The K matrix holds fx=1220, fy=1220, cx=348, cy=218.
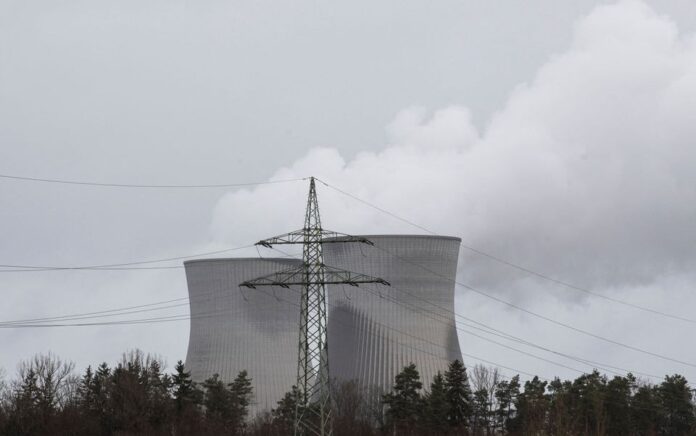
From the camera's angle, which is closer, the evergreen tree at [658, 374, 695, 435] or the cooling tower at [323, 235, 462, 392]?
the cooling tower at [323, 235, 462, 392]

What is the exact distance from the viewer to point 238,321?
44812 millimetres

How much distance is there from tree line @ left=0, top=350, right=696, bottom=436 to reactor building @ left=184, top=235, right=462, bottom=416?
62 cm

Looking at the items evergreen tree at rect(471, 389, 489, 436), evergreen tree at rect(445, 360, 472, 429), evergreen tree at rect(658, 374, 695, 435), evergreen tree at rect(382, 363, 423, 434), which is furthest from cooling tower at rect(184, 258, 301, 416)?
evergreen tree at rect(658, 374, 695, 435)

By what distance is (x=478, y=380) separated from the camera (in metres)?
54.6

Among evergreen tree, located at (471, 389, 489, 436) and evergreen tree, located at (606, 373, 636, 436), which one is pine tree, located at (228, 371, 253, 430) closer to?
evergreen tree, located at (471, 389, 489, 436)

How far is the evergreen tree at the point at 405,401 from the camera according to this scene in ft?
132

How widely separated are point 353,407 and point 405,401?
318 cm

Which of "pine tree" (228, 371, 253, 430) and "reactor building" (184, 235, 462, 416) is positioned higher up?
"reactor building" (184, 235, 462, 416)

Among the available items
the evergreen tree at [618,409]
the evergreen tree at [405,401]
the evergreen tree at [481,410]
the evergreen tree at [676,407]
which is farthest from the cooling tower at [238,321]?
the evergreen tree at [676,407]

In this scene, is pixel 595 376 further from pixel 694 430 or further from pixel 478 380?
pixel 478 380

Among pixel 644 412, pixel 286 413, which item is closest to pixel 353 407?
pixel 286 413

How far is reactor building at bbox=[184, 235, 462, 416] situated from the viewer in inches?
1593

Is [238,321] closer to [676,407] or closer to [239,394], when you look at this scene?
[239,394]

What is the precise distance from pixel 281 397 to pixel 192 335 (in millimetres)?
4398
